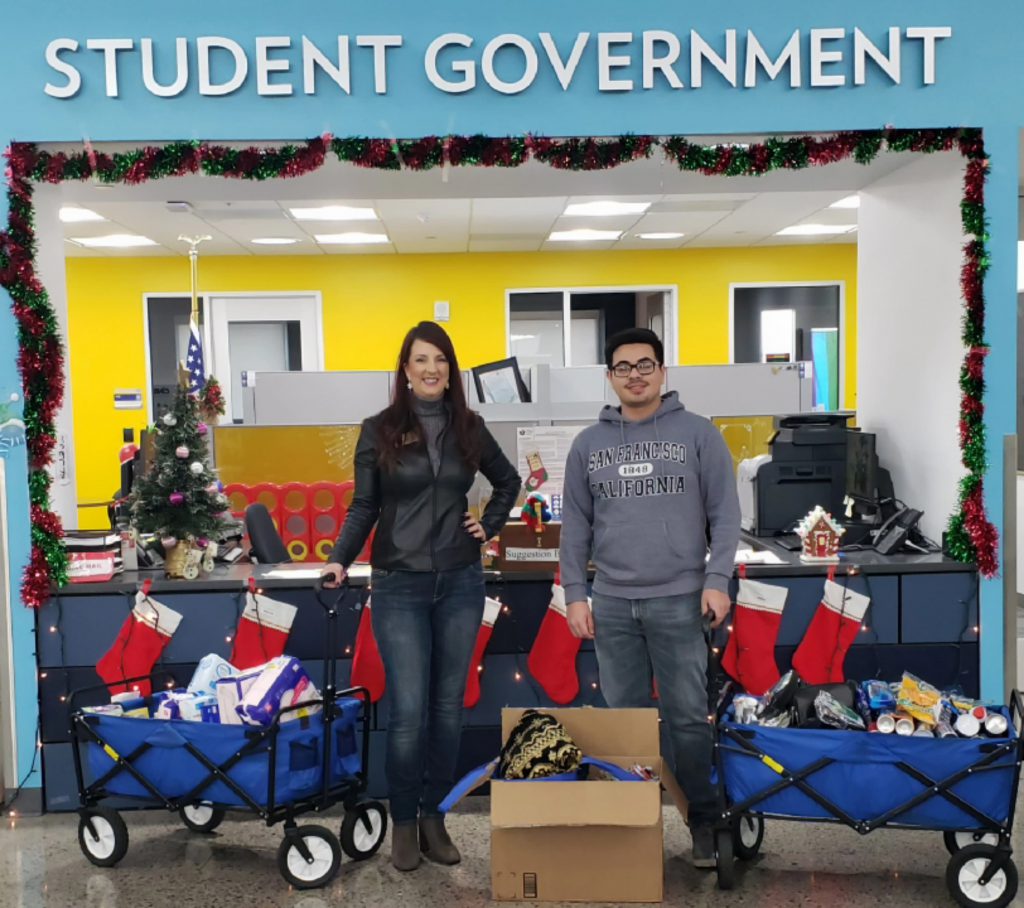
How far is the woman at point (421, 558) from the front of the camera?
2.75 meters

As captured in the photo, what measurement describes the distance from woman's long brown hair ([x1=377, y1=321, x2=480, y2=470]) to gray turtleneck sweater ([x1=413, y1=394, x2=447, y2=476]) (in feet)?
0.07

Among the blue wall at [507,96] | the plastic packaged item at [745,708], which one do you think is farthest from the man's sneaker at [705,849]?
the blue wall at [507,96]

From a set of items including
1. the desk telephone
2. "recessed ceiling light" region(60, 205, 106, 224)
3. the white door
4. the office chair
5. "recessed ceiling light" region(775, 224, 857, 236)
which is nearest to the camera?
the desk telephone

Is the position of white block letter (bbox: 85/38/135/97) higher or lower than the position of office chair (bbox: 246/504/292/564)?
higher

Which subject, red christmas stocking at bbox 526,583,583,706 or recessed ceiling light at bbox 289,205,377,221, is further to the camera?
recessed ceiling light at bbox 289,205,377,221

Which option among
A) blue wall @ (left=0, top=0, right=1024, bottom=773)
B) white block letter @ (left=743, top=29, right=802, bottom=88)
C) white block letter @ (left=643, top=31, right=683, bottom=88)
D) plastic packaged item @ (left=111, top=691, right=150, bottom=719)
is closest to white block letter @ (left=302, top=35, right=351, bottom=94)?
blue wall @ (left=0, top=0, right=1024, bottom=773)

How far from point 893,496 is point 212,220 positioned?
640cm

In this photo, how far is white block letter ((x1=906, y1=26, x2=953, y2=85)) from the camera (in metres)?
3.30

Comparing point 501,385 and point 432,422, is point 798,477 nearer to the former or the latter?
point 432,422

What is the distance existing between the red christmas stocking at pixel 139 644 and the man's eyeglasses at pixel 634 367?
65.6 inches

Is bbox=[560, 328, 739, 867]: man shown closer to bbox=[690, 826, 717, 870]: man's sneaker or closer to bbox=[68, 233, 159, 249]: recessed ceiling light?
bbox=[690, 826, 717, 870]: man's sneaker

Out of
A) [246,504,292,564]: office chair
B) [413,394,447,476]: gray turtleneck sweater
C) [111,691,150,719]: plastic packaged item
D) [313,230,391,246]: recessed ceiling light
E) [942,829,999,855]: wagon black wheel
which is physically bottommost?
[942,829,999,855]: wagon black wheel

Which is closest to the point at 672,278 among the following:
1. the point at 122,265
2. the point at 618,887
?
the point at 122,265

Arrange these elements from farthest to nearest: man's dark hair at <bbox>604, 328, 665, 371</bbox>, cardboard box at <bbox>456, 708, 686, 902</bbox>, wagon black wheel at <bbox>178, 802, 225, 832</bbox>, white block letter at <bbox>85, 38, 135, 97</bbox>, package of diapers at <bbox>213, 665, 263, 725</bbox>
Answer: white block letter at <bbox>85, 38, 135, 97</bbox>, wagon black wheel at <bbox>178, 802, 225, 832</bbox>, package of diapers at <bbox>213, 665, 263, 725</bbox>, man's dark hair at <bbox>604, 328, 665, 371</bbox>, cardboard box at <bbox>456, 708, 686, 902</bbox>
